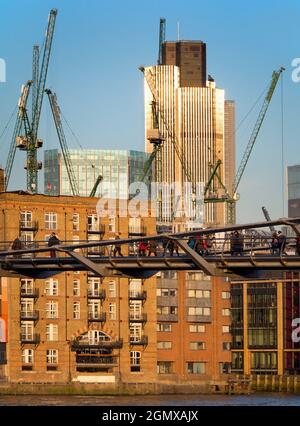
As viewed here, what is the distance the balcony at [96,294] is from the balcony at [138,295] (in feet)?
8.05

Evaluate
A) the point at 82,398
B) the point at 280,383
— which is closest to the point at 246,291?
the point at 280,383

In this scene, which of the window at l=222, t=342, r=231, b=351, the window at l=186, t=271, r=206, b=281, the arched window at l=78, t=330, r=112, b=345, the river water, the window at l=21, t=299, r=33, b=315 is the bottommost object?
the river water

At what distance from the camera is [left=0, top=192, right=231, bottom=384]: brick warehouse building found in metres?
145

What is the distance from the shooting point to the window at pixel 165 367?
154 m

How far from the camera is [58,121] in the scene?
630 ft

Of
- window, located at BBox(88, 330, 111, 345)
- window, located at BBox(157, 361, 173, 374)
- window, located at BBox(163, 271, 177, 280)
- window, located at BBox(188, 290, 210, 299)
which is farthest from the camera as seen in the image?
window, located at BBox(163, 271, 177, 280)

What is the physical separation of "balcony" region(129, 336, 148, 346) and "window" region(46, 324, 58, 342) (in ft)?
23.3

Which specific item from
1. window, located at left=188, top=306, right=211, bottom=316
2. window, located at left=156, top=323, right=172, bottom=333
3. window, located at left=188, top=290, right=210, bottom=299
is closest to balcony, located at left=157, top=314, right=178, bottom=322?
window, located at left=156, top=323, right=172, bottom=333

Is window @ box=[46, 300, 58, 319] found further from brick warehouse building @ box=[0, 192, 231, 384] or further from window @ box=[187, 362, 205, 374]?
window @ box=[187, 362, 205, 374]

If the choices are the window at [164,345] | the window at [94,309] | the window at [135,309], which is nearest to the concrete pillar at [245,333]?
the window at [164,345]

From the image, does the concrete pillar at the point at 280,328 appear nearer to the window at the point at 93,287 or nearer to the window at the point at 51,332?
the window at the point at 93,287

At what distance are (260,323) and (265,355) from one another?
3459 millimetres

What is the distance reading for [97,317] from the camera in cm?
14875

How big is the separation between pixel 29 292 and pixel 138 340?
10.8 m
